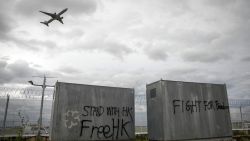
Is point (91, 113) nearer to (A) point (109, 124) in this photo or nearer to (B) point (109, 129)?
(A) point (109, 124)

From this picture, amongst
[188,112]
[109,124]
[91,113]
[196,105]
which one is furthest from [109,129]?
[196,105]

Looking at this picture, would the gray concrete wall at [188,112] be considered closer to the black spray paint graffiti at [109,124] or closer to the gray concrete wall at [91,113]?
the gray concrete wall at [91,113]

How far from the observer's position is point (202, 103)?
11.9 meters

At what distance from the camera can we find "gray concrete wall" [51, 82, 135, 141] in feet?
31.8

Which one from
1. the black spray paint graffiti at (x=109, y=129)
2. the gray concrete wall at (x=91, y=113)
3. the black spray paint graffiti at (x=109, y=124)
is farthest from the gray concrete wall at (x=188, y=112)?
the black spray paint graffiti at (x=109, y=129)

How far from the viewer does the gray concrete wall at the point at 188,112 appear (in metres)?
10.7

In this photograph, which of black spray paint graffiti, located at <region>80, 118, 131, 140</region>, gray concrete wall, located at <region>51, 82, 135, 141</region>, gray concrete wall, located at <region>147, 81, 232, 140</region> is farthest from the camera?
gray concrete wall, located at <region>147, 81, 232, 140</region>

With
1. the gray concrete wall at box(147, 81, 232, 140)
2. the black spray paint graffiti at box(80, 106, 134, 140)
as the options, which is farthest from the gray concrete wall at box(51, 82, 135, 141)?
the gray concrete wall at box(147, 81, 232, 140)

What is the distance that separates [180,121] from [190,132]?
83 cm

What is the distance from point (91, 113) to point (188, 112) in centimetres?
541

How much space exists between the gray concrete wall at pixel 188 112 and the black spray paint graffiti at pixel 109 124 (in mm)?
1617

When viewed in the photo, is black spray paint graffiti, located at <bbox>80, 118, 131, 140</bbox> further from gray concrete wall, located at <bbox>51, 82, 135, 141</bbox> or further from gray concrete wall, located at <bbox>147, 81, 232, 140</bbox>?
gray concrete wall, located at <bbox>147, 81, 232, 140</bbox>

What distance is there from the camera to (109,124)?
10.8 metres

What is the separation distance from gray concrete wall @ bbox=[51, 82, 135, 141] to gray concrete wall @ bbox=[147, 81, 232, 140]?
1.48 metres
